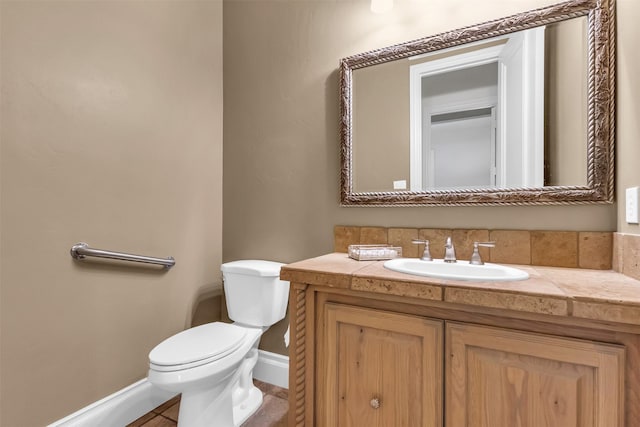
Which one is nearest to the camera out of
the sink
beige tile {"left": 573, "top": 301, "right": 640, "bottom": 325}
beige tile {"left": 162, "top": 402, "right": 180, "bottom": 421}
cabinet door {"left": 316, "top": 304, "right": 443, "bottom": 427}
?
beige tile {"left": 573, "top": 301, "right": 640, "bottom": 325}

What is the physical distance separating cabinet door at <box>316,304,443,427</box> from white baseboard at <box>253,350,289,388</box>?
78 cm

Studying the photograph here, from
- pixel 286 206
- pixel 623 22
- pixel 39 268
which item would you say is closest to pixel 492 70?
pixel 623 22

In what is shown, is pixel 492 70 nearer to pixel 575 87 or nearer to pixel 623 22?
pixel 575 87

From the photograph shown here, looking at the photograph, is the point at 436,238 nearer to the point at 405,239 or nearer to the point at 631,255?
the point at 405,239

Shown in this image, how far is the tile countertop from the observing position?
28.0 inches

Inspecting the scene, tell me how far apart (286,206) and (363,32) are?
1020mm

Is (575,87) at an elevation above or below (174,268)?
above

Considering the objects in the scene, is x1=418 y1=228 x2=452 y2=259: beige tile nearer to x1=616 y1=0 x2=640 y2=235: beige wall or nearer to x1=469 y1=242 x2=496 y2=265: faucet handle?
x1=469 y1=242 x2=496 y2=265: faucet handle

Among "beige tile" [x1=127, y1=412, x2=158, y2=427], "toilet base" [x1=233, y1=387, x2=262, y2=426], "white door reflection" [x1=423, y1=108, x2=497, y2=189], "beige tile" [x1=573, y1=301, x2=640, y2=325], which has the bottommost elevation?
"beige tile" [x1=127, y1=412, x2=158, y2=427]

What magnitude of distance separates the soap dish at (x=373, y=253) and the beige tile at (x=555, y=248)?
0.54 meters

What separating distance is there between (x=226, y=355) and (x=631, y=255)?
1520 millimetres

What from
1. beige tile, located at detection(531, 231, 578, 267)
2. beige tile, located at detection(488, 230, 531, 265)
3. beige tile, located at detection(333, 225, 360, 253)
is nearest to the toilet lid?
beige tile, located at detection(333, 225, 360, 253)

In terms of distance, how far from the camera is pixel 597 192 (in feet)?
3.69

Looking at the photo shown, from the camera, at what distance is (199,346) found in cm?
132
